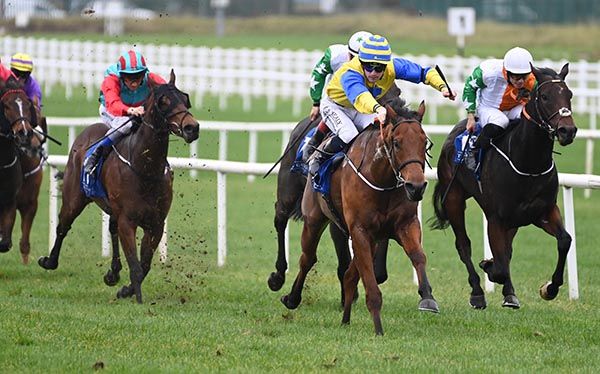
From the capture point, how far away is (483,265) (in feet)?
33.1

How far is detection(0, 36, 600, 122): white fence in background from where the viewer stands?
29.0 m

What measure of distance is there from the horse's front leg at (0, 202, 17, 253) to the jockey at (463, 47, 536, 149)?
4.56 metres

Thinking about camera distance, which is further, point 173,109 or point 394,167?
point 173,109

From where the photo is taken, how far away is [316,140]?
9969mm

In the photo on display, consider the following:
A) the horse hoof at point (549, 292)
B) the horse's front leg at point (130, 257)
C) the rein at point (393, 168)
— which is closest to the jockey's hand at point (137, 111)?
the horse's front leg at point (130, 257)

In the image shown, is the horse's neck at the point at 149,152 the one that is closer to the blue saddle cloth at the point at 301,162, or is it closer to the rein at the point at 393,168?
the blue saddle cloth at the point at 301,162

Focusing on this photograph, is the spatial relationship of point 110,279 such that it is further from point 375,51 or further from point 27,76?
point 375,51

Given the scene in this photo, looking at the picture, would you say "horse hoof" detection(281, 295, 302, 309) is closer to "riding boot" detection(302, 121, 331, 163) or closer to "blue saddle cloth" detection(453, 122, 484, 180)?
"riding boot" detection(302, 121, 331, 163)

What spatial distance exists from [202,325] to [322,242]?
257 inches

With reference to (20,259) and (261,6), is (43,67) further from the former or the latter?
(20,259)

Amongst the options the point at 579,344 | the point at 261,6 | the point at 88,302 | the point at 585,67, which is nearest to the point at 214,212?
the point at 88,302

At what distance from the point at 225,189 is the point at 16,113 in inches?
96.6

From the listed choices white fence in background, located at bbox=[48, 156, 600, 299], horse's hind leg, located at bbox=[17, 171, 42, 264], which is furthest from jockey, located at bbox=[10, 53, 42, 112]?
white fence in background, located at bbox=[48, 156, 600, 299]

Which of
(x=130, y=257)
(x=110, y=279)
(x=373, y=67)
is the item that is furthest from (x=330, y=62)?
(x=110, y=279)
